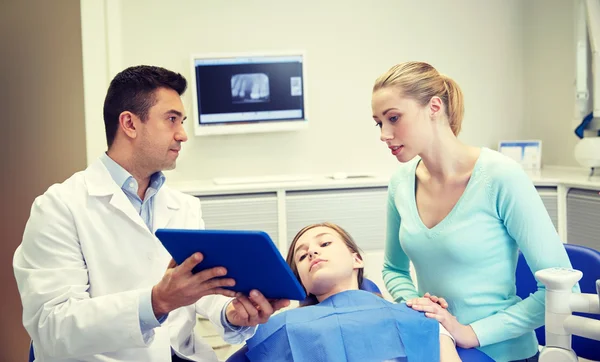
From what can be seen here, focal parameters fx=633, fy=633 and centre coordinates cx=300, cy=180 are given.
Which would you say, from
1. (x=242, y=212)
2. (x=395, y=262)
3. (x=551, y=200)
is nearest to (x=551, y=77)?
(x=551, y=200)


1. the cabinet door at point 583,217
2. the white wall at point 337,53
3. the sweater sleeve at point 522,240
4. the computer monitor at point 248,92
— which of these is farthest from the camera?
the white wall at point 337,53

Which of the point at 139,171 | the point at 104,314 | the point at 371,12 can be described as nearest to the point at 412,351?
the point at 104,314

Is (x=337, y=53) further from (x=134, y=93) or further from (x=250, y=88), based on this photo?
(x=134, y=93)

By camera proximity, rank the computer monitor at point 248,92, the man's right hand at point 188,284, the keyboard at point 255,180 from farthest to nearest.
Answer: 1. the computer monitor at point 248,92
2. the keyboard at point 255,180
3. the man's right hand at point 188,284

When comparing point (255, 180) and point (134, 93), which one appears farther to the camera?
point (255, 180)

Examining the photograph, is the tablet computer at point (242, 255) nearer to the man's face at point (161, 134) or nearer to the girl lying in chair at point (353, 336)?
the girl lying in chair at point (353, 336)

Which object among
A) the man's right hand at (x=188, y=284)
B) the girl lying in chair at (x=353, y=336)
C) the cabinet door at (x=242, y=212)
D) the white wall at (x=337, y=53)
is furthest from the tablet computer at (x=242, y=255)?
the white wall at (x=337, y=53)

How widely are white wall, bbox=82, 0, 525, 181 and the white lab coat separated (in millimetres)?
1991

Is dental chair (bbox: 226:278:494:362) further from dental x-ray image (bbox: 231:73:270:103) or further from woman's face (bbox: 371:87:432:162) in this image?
dental x-ray image (bbox: 231:73:270:103)

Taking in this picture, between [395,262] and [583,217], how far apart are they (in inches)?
58.4

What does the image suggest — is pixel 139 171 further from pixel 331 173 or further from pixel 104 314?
pixel 331 173

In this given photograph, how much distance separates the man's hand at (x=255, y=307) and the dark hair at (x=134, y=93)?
0.59 meters

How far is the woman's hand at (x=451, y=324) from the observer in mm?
1485

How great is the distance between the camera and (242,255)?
1146 mm
